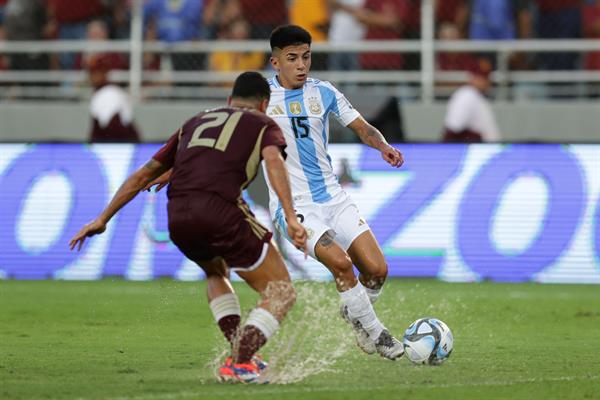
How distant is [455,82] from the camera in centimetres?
1795

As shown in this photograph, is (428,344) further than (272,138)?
Yes

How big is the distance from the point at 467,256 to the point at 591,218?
4.62ft


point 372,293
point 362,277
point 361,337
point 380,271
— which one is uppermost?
point 380,271

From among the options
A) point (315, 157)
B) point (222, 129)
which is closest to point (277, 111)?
point (315, 157)

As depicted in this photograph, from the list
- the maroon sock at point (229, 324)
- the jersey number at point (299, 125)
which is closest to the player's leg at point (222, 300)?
the maroon sock at point (229, 324)

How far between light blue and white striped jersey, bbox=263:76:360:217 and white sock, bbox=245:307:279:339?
174 centimetres

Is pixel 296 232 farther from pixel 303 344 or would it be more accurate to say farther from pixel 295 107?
pixel 303 344

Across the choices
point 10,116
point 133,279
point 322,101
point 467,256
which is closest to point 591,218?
point 467,256

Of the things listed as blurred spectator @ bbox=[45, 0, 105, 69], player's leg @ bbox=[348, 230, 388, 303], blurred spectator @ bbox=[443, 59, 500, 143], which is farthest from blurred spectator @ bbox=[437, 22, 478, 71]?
player's leg @ bbox=[348, 230, 388, 303]

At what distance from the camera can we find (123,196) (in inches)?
326

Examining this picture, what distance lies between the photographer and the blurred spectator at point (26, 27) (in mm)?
18391

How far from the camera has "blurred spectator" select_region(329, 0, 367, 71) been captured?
17766 mm

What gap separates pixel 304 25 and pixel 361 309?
30.0ft

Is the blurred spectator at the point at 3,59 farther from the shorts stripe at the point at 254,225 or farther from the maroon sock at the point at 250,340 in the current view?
the maroon sock at the point at 250,340
